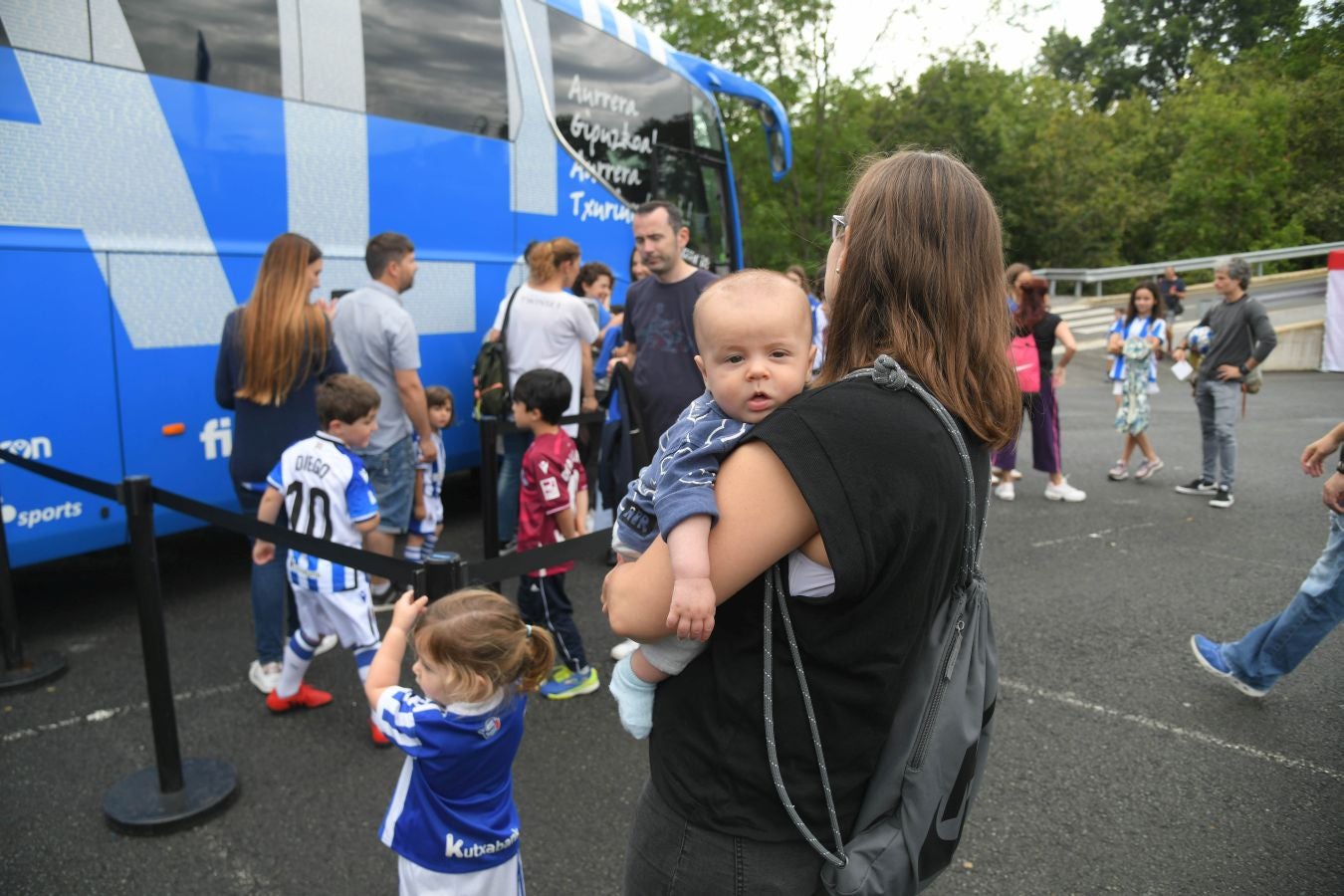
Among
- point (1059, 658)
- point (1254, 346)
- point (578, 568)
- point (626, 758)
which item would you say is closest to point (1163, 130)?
point (1254, 346)

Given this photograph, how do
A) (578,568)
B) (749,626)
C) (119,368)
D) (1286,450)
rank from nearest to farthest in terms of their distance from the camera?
(749,626)
(119,368)
(578,568)
(1286,450)

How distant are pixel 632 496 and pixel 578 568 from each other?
4647mm

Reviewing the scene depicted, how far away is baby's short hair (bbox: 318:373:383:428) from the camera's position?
12.6ft

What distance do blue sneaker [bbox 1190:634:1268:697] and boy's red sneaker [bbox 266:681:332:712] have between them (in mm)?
3993

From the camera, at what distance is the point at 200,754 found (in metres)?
3.64

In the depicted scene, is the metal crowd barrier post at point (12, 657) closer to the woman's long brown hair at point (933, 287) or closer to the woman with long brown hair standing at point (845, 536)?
the woman with long brown hair standing at point (845, 536)

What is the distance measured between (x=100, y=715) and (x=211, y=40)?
11.3 feet

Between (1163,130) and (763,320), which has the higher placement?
(1163,130)

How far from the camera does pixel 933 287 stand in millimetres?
1433

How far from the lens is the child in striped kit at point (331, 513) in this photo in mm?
3682

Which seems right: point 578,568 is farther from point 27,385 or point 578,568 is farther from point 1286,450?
point 1286,450

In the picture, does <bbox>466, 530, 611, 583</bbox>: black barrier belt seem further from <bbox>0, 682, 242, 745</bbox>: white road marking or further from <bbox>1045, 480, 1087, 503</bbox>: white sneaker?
<bbox>1045, 480, 1087, 503</bbox>: white sneaker

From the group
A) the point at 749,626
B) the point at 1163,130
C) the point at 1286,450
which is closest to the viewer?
the point at 749,626

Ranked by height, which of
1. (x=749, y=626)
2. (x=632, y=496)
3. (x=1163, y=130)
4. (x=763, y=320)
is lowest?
(x=749, y=626)
